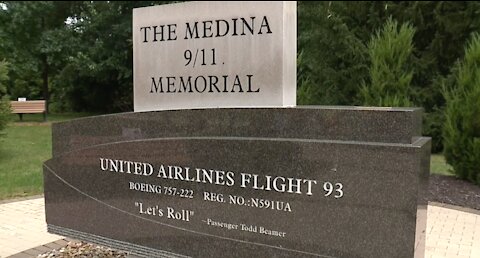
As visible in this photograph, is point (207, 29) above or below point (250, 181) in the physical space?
above

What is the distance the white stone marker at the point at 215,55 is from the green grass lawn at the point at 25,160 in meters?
4.24

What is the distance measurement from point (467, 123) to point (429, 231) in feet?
9.63

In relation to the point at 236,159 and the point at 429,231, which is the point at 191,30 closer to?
the point at 236,159

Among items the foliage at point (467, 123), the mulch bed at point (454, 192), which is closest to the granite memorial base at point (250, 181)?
the mulch bed at point (454, 192)

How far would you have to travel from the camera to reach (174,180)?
3506 millimetres

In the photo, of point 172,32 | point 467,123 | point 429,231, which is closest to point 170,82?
point 172,32

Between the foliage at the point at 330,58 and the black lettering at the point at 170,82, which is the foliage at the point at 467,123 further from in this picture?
the black lettering at the point at 170,82

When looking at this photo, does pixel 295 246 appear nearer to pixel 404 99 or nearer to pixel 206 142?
pixel 206 142

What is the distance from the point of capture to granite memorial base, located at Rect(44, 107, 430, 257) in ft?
9.12

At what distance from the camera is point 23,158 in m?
10.1

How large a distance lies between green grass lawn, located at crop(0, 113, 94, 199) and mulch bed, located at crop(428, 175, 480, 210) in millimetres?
5908

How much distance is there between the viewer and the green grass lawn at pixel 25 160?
23.6 feet

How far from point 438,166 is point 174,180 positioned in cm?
786

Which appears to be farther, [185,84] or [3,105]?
[3,105]
